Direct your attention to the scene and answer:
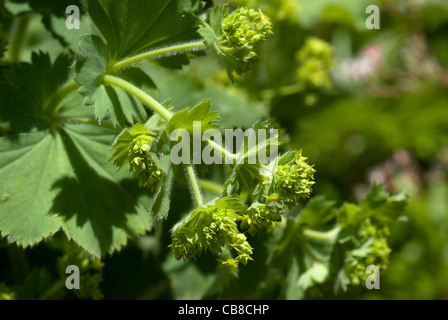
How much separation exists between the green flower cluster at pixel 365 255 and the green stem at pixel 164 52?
0.68m

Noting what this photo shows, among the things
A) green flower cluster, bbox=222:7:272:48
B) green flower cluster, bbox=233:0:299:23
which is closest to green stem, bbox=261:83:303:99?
green flower cluster, bbox=233:0:299:23

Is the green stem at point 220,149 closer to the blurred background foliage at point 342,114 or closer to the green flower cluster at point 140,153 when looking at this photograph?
the green flower cluster at point 140,153

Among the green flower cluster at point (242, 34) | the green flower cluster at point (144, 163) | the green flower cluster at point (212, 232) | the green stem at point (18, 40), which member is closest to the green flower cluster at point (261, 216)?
the green flower cluster at point (212, 232)

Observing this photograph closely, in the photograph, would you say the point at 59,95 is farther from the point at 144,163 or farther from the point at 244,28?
→ the point at 244,28

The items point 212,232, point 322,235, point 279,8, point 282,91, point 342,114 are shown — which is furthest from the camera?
point 342,114

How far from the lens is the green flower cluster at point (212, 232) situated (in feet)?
3.35

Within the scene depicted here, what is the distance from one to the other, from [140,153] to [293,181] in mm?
311

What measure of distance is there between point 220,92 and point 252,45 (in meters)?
0.73

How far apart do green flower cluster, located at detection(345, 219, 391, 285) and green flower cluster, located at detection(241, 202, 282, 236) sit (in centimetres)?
42

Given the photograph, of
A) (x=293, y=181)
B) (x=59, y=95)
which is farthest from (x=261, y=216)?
(x=59, y=95)

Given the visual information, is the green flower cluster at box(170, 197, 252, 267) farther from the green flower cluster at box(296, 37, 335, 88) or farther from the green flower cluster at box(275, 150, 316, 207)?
the green flower cluster at box(296, 37, 335, 88)

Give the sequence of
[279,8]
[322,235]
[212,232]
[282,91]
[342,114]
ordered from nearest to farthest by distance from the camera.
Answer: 1. [212,232]
2. [322,235]
3. [279,8]
4. [282,91]
5. [342,114]

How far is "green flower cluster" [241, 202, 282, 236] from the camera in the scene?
1027mm

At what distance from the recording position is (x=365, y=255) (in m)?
1.35
